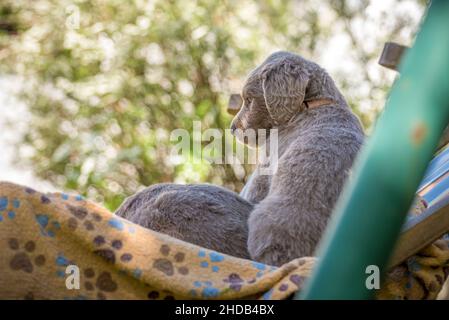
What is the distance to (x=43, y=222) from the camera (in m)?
1.51

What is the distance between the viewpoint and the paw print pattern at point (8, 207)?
4.85 ft

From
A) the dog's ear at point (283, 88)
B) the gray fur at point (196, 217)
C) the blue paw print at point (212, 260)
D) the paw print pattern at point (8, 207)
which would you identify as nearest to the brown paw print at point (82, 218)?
the paw print pattern at point (8, 207)

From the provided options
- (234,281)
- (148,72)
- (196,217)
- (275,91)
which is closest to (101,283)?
(234,281)

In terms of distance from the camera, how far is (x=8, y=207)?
1.49 metres

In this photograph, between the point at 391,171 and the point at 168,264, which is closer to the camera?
the point at 391,171

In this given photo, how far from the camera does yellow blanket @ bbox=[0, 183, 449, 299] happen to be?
1453 millimetres

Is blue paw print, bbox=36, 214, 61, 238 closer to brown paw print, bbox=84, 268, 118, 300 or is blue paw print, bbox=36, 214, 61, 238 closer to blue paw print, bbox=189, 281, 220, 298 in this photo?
brown paw print, bbox=84, 268, 118, 300

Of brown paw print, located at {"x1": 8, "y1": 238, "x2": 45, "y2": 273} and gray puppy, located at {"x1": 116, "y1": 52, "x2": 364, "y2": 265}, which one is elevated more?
gray puppy, located at {"x1": 116, "y1": 52, "x2": 364, "y2": 265}

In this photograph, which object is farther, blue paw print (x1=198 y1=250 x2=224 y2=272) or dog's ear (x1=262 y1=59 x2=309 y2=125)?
dog's ear (x1=262 y1=59 x2=309 y2=125)

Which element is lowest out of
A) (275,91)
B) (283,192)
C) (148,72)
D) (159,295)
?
(148,72)

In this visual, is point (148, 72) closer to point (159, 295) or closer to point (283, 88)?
point (283, 88)

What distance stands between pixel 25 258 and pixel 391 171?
0.88m

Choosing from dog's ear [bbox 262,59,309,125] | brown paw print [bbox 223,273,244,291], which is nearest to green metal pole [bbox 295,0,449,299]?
brown paw print [bbox 223,273,244,291]

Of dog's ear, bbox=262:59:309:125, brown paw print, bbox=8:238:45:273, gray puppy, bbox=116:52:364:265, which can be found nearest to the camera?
brown paw print, bbox=8:238:45:273
